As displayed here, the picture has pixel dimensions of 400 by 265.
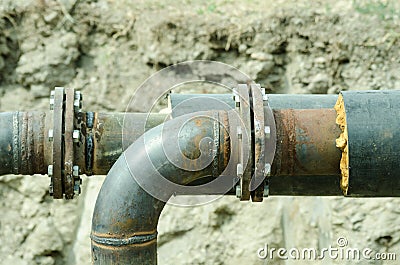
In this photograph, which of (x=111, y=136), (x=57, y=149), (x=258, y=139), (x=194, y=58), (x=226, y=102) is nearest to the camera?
(x=258, y=139)

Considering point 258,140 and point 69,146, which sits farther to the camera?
point 69,146

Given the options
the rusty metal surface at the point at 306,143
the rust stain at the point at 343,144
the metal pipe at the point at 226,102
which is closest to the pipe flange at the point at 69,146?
the metal pipe at the point at 226,102

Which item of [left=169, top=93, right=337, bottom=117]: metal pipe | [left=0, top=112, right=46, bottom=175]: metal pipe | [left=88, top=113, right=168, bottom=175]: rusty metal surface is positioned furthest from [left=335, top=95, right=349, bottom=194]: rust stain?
[left=0, top=112, right=46, bottom=175]: metal pipe

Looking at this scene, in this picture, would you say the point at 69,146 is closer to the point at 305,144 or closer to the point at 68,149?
the point at 68,149

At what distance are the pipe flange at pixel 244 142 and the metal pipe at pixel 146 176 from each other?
0.05 metres

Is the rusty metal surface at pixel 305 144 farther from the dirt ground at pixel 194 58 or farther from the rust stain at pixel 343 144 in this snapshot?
the dirt ground at pixel 194 58

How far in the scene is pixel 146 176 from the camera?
1.89 m

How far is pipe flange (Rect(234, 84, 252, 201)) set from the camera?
182 cm

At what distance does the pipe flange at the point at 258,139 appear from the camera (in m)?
1.81

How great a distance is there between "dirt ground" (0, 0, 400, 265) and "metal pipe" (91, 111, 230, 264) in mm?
1923

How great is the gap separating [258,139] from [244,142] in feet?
0.13

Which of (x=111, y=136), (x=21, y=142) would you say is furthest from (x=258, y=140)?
(x=21, y=142)

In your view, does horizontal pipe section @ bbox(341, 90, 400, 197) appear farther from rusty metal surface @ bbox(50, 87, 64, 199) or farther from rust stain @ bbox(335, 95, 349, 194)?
rusty metal surface @ bbox(50, 87, 64, 199)

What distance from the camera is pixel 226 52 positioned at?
4.01 m
